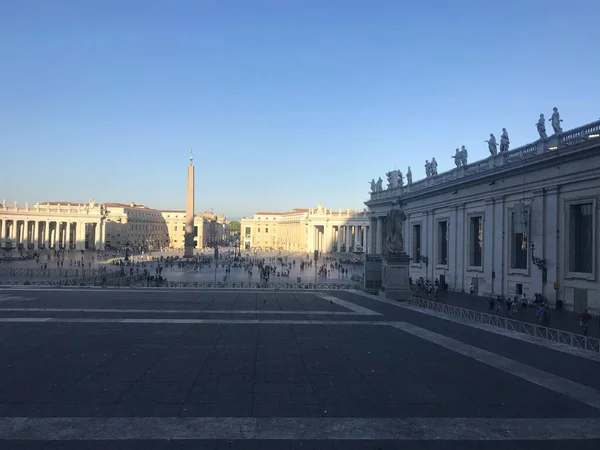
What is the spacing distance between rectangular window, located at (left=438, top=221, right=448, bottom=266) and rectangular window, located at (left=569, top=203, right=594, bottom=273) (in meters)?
19.0

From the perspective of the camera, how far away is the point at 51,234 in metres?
142

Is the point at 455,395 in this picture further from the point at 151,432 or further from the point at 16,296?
the point at 16,296

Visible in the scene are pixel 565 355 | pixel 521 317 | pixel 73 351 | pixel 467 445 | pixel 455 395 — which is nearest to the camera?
pixel 467 445

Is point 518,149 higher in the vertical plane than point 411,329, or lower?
higher

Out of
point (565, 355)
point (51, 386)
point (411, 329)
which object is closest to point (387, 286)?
point (411, 329)

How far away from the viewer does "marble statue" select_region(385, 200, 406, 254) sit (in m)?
32.0

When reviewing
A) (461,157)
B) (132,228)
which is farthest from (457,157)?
(132,228)

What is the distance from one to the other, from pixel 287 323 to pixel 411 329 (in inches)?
215

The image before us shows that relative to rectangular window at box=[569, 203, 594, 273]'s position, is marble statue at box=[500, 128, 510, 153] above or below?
above

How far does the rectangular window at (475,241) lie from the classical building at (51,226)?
393 ft

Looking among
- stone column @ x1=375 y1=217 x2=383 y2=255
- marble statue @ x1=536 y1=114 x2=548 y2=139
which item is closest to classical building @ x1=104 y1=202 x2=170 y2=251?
stone column @ x1=375 y1=217 x2=383 y2=255

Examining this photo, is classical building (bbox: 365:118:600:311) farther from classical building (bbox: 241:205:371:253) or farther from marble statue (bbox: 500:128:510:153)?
classical building (bbox: 241:205:371:253)

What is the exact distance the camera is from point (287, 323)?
70.2 ft

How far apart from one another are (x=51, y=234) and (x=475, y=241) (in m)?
134
